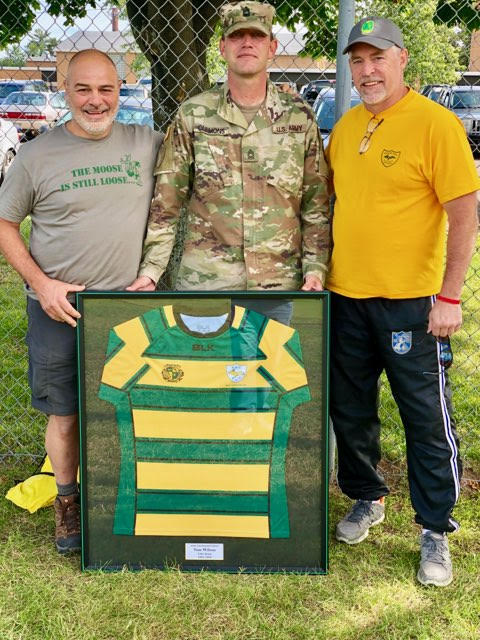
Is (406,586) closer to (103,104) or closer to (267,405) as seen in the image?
(267,405)

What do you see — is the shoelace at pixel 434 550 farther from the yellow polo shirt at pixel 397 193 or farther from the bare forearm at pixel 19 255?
the bare forearm at pixel 19 255

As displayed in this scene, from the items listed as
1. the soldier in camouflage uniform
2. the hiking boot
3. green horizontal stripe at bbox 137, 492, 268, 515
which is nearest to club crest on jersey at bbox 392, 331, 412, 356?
the soldier in camouflage uniform

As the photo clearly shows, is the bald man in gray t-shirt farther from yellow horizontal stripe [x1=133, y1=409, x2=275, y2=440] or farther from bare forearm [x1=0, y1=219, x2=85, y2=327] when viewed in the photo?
yellow horizontal stripe [x1=133, y1=409, x2=275, y2=440]

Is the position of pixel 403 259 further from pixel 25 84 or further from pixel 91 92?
pixel 25 84

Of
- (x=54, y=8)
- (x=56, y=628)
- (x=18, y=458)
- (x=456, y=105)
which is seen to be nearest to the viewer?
(x=56, y=628)

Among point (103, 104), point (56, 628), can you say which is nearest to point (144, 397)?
point (56, 628)

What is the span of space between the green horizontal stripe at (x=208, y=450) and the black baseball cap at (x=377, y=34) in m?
1.51

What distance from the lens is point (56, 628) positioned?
8.44ft

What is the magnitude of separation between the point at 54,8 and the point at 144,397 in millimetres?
3322

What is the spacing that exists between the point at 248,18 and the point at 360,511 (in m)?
2.08

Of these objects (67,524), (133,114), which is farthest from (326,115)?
(133,114)

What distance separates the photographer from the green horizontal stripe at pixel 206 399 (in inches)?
108

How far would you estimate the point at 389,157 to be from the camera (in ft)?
8.47

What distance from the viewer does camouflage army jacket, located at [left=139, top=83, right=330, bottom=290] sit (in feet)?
9.03
